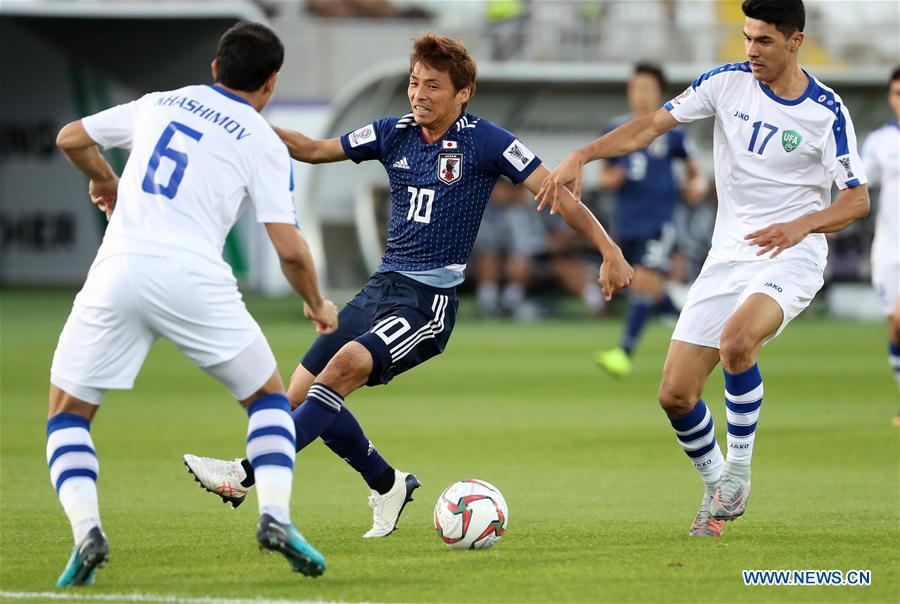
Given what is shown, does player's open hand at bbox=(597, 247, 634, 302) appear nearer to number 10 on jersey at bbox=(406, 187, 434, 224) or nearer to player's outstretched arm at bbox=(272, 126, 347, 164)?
number 10 on jersey at bbox=(406, 187, 434, 224)

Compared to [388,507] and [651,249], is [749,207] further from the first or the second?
[651,249]

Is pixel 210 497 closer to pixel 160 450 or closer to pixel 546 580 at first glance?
pixel 160 450

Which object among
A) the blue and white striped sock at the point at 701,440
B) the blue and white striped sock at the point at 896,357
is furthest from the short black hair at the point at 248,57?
the blue and white striped sock at the point at 896,357

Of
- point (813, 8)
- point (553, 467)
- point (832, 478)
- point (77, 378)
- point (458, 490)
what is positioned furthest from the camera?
point (813, 8)

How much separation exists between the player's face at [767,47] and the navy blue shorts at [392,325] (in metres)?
1.87

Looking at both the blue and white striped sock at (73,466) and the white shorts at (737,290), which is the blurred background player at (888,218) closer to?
the white shorts at (737,290)

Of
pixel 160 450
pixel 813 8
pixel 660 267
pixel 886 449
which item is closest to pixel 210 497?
pixel 160 450

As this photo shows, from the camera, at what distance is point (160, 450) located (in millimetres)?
10500

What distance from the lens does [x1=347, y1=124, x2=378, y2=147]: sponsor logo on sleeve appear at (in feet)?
24.1

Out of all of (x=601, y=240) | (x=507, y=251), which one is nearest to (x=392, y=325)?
(x=601, y=240)

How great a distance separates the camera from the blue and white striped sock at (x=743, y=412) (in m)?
7.17

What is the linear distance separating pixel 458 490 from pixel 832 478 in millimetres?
3269

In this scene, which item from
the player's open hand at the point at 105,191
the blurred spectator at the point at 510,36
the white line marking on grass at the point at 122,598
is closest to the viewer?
the white line marking on grass at the point at 122,598

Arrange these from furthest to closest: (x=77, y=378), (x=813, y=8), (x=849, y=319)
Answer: (x=813, y=8), (x=849, y=319), (x=77, y=378)
